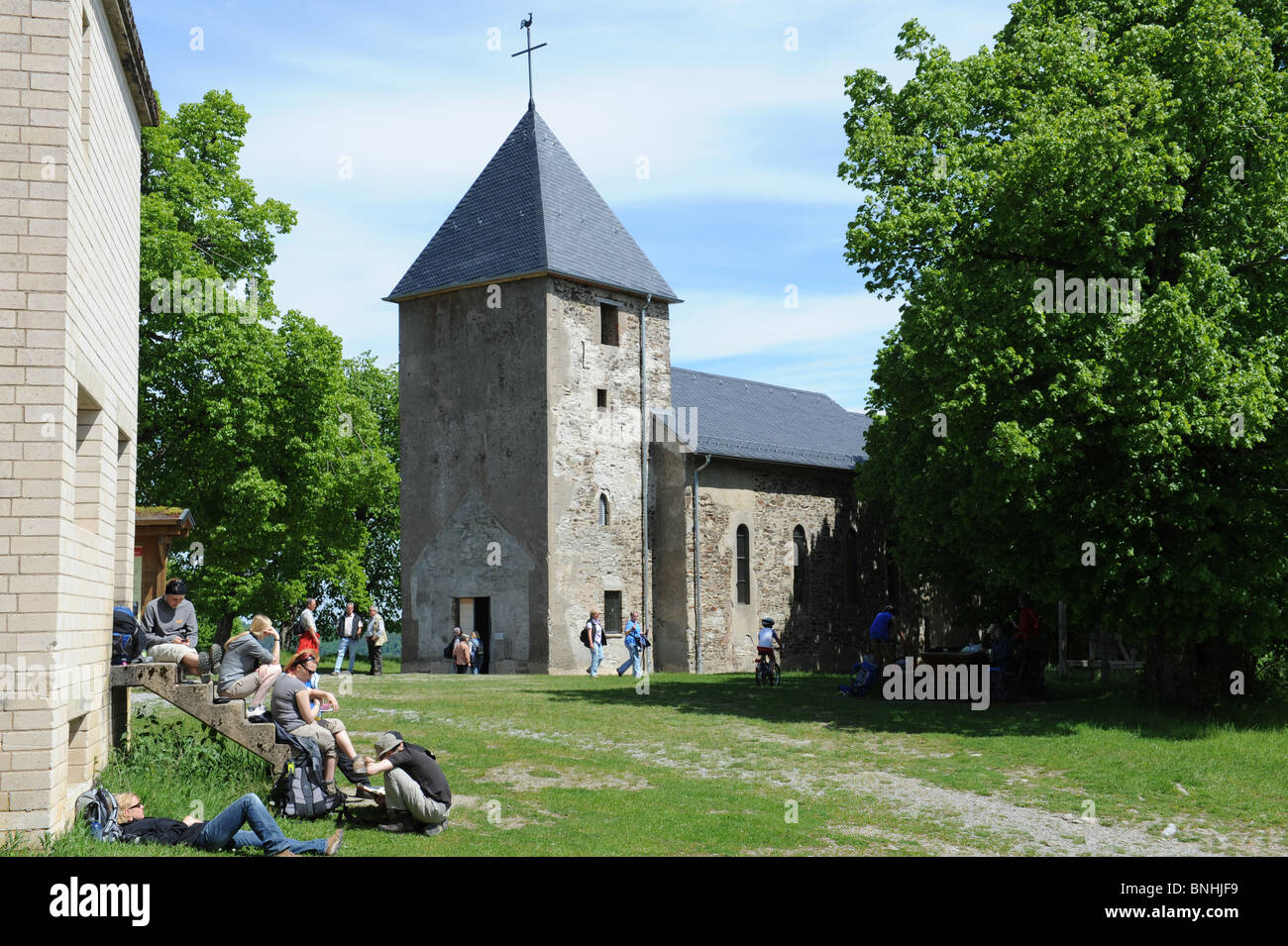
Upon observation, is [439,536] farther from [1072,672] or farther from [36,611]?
[36,611]

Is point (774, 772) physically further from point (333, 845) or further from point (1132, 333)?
point (1132, 333)

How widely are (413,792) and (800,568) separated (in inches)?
1178

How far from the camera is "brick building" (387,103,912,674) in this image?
116ft

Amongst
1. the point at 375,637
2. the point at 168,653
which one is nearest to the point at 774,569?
the point at 375,637

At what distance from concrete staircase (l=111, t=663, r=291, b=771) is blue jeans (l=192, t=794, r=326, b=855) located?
231cm

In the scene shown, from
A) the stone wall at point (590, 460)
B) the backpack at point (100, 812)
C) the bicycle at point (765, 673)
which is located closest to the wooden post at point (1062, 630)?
the bicycle at point (765, 673)

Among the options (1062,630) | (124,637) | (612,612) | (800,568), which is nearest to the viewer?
(124,637)

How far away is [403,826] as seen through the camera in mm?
11977

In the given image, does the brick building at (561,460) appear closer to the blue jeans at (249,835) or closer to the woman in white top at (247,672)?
the woman in white top at (247,672)

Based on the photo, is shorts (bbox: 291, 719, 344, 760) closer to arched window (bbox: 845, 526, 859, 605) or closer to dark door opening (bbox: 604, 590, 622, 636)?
dark door opening (bbox: 604, 590, 622, 636)

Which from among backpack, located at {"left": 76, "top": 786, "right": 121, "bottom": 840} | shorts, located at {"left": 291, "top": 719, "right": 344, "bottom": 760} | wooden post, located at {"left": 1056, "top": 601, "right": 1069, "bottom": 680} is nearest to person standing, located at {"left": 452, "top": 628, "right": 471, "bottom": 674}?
wooden post, located at {"left": 1056, "top": 601, "right": 1069, "bottom": 680}

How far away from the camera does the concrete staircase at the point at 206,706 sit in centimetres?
1299

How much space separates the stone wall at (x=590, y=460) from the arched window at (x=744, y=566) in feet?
11.1
